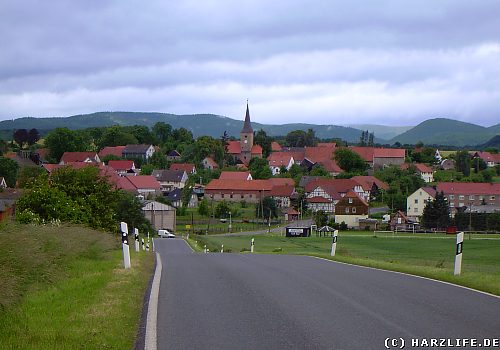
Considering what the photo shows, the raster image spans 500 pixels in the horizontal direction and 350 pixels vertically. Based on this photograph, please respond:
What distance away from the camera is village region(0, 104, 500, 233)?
103m

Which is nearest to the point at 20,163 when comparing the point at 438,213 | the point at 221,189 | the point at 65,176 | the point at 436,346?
the point at 221,189

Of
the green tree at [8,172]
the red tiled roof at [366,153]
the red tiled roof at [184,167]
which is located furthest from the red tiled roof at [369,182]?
the green tree at [8,172]

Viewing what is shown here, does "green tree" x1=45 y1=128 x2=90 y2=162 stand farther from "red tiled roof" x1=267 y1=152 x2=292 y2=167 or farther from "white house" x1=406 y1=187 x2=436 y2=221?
"white house" x1=406 y1=187 x2=436 y2=221

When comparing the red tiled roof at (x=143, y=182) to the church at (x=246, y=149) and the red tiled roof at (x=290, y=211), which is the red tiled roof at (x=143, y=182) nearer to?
the red tiled roof at (x=290, y=211)

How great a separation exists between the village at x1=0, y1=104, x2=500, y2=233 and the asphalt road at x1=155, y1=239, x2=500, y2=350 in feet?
173

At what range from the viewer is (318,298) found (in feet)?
39.1

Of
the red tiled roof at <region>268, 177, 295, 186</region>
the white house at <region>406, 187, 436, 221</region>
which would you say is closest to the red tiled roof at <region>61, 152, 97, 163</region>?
the red tiled roof at <region>268, 177, 295, 186</region>

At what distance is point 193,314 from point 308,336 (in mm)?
2341

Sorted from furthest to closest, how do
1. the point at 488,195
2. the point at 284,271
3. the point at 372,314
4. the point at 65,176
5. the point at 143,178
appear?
the point at 143,178
the point at 488,195
the point at 65,176
the point at 284,271
the point at 372,314

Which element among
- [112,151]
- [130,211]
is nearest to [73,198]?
[130,211]

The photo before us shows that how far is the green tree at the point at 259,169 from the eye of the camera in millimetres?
160375

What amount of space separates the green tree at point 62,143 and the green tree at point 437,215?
100154mm

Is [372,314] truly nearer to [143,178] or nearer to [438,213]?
[438,213]

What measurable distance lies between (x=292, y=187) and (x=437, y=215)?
4238 centimetres
